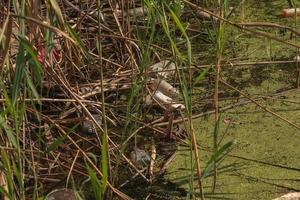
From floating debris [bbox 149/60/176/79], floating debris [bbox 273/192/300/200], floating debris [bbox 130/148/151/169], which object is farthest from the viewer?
floating debris [bbox 149/60/176/79]

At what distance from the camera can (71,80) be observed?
7.53 feet

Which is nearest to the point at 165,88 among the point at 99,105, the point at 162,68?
the point at 162,68

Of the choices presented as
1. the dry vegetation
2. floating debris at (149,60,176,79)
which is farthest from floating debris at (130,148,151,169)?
floating debris at (149,60,176,79)

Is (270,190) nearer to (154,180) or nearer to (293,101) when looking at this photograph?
(154,180)

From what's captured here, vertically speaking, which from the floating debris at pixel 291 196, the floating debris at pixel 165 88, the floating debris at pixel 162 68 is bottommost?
the floating debris at pixel 291 196

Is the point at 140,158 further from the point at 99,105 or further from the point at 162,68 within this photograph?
the point at 162,68

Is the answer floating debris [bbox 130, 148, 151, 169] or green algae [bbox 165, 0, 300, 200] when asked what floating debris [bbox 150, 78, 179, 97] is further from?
floating debris [bbox 130, 148, 151, 169]

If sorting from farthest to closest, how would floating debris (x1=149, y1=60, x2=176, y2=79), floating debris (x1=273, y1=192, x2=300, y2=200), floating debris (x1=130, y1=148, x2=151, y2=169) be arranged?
floating debris (x1=149, y1=60, x2=176, y2=79) < floating debris (x1=130, y1=148, x2=151, y2=169) < floating debris (x1=273, y1=192, x2=300, y2=200)

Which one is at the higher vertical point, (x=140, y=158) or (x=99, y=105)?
(x=99, y=105)

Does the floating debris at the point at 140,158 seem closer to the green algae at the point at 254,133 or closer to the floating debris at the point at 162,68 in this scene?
the green algae at the point at 254,133

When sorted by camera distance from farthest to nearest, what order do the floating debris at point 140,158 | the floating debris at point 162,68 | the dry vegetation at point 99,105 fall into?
the floating debris at point 162,68, the floating debris at point 140,158, the dry vegetation at point 99,105

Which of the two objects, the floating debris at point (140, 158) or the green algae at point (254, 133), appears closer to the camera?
the green algae at point (254, 133)

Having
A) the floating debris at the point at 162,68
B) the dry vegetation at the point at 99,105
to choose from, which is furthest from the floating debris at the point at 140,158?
the floating debris at the point at 162,68

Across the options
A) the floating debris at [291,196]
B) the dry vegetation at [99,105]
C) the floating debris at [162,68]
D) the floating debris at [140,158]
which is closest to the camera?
the dry vegetation at [99,105]
